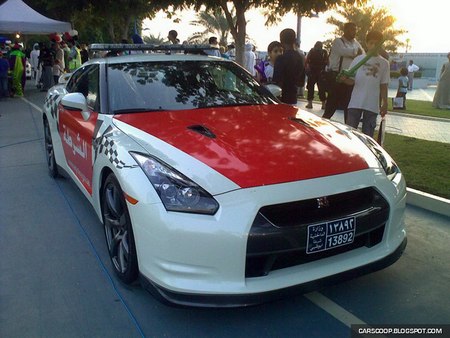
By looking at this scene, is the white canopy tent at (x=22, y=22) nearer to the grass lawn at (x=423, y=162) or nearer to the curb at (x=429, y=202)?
the grass lawn at (x=423, y=162)

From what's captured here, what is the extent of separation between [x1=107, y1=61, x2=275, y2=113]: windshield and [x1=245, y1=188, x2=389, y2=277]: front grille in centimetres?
157

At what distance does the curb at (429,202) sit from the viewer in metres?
4.25

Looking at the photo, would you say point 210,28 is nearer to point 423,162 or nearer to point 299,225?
point 423,162

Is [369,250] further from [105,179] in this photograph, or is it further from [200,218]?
[105,179]

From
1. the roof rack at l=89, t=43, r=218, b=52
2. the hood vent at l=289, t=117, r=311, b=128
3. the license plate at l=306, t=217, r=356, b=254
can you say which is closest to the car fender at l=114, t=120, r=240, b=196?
the license plate at l=306, t=217, r=356, b=254

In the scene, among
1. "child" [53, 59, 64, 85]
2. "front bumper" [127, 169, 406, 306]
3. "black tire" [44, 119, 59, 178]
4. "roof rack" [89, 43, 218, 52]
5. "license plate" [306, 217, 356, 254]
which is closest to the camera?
"front bumper" [127, 169, 406, 306]

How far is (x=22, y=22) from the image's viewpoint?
16.4 m

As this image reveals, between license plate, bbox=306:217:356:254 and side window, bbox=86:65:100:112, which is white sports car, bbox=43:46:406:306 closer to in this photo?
license plate, bbox=306:217:356:254

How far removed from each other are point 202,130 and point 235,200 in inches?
33.3

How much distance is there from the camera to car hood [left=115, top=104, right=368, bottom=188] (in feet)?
→ 8.38

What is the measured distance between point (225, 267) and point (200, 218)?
29 cm

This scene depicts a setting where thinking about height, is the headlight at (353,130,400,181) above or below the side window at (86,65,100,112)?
below

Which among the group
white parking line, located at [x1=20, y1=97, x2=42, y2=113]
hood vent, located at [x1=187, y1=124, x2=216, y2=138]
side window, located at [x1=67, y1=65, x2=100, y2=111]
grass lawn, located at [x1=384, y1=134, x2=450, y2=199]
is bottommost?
white parking line, located at [x1=20, y1=97, x2=42, y2=113]

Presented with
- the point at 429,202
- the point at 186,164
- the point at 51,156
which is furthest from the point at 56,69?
the point at 186,164
